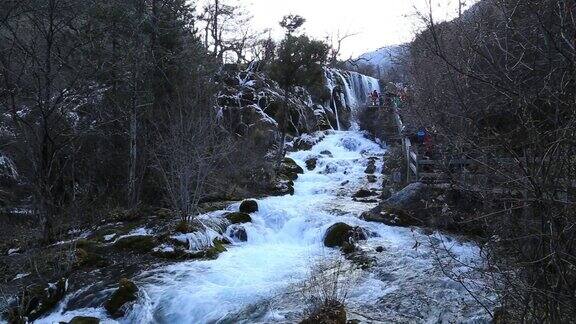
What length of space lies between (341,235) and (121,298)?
17.1 feet

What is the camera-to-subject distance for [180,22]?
15.0 m

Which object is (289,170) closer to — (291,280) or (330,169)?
(330,169)

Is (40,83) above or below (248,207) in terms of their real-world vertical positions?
above

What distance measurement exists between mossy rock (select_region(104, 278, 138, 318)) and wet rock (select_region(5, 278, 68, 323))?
2.88 ft

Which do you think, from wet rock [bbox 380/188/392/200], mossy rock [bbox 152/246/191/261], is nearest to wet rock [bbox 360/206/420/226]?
wet rock [bbox 380/188/392/200]

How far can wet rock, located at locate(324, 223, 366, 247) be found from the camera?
10148 millimetres

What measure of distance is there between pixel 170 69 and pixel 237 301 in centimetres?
1014

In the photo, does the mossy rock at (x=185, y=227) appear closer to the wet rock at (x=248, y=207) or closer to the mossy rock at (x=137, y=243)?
the mossy rock at (x=137, y=243)

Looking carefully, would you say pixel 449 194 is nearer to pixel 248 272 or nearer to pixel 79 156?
pixel 248 272

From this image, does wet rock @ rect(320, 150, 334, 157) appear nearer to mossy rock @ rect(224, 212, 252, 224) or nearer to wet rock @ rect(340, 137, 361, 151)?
wet rock @ rect(340, 137, 361, 151)

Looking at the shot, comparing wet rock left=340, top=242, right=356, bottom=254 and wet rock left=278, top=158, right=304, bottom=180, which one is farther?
wet rock left=278, top=158, right=304, bottom=180

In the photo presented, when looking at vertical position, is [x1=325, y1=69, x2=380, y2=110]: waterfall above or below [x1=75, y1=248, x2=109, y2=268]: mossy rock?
above

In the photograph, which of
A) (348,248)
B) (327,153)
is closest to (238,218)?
(348,248)

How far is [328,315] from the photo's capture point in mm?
5617
